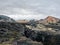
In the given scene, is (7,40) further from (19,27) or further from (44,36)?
(19,27)

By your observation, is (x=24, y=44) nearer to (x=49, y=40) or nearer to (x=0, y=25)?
(x=49, y=40)

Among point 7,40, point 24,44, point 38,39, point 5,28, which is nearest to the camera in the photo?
point 24,44

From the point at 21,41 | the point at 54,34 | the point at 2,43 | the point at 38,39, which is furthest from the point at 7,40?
the point at 54,34

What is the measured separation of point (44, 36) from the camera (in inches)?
874

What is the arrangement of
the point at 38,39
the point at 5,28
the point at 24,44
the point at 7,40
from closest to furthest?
the point at 24,44, the point at 7,40, the point at 38,39, the point at 5,28

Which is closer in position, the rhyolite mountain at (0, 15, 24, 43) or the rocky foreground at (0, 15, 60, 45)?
the rocky foreground at (0, 15, 60, 45)

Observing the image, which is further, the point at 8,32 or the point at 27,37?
the point at 8,32

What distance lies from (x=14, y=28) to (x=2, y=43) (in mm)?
7080

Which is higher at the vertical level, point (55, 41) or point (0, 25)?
point (0, 25)

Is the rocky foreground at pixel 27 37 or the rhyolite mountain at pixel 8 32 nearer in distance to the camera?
the rocky foreground at pixel 27 37

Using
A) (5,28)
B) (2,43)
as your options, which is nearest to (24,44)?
(2,43)

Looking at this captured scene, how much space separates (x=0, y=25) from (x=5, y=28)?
5.22ft

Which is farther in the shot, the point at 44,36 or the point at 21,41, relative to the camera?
the point at 44,36

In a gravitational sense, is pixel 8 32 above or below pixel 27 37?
above
